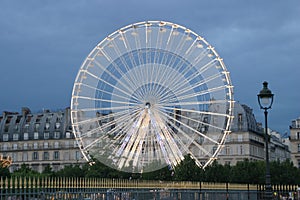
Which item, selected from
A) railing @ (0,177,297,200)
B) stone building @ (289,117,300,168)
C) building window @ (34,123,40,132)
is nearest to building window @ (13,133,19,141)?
building window @ (34,123,40,132)

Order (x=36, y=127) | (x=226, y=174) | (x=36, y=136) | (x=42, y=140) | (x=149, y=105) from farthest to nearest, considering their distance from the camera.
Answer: (x=36, y=127), (x=36, y=136), (x=42, y=140), (x=226, y=174), (x=149, y=105)

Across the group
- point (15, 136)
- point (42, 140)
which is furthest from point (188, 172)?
point (15, 136)

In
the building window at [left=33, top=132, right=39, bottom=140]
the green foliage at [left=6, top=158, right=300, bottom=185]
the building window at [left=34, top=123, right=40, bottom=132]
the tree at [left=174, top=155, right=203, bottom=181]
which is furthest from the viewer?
the building window at [left=33, top=132, right=39, bottom=140]

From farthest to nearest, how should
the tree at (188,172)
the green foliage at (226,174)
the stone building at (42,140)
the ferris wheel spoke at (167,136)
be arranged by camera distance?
the stone building at (42,140), the green foliage at (226,174), the tree at (188,172), the ferris wheel spoke at (167,136)

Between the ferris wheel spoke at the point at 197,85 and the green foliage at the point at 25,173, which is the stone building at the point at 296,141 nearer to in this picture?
the green foliage at the point at 25,173

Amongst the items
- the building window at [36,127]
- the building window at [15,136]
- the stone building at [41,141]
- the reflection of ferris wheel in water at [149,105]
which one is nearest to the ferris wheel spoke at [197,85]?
the reflection of ferris wheel in water at [149,105]

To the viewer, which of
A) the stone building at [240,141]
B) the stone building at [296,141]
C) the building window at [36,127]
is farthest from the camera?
the building window at [36,127]

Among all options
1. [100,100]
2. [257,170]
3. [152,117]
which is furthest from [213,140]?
[257,170]

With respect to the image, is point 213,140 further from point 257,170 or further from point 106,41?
point 257,170

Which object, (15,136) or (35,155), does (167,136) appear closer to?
(35,155)

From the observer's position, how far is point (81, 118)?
47.3 meters

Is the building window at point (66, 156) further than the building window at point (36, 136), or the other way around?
the building window at point (36, 136)

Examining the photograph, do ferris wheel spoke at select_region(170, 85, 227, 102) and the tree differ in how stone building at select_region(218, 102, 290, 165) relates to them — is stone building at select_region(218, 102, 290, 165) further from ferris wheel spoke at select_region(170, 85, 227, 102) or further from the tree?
ferris wheel spoke at select_region(170, 85, 227, 102)

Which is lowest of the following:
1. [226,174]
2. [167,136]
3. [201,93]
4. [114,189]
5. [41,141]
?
[226,174]
